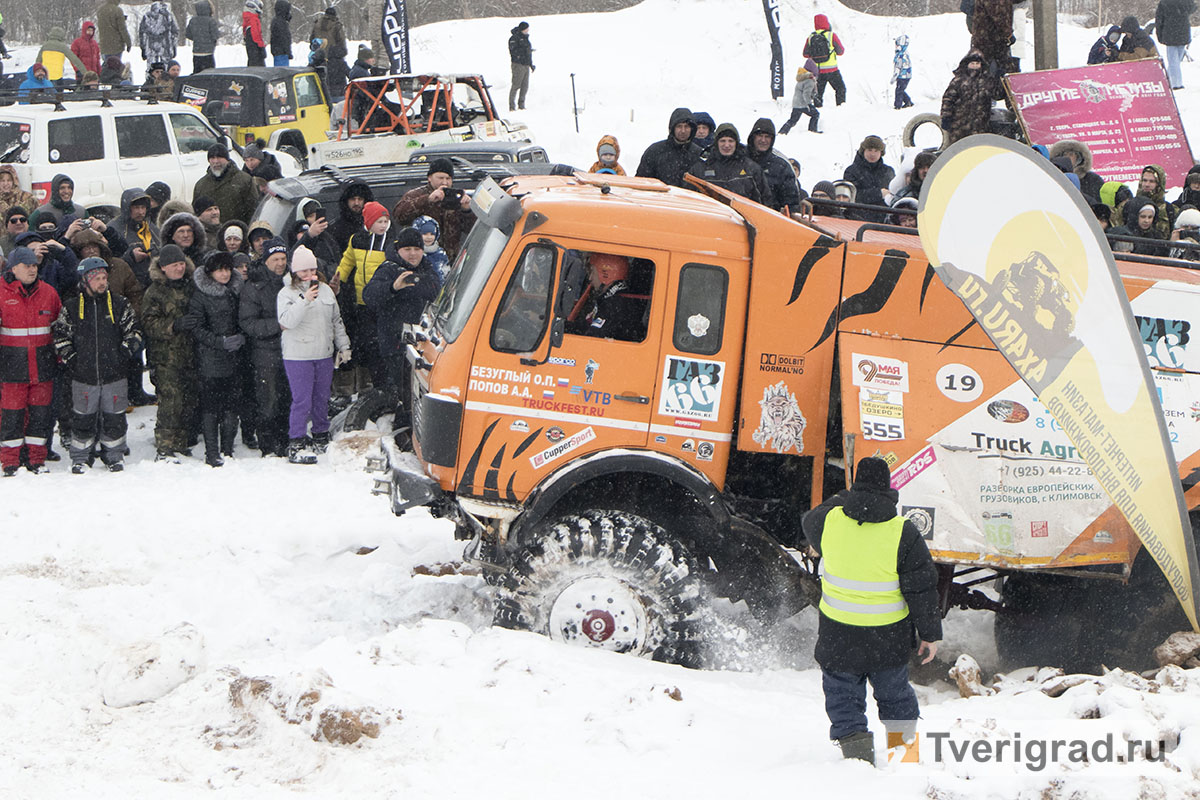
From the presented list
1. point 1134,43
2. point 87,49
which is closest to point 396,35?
point 87,49

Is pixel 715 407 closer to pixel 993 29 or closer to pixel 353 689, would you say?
pixel 353 689

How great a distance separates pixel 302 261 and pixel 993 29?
1078 centimetres

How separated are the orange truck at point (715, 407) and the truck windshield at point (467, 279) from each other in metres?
0.06

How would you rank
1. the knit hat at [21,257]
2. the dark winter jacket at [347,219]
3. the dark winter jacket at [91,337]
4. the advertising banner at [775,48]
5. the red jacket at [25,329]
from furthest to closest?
the advertising banner at [775,48] → the dark winter jacket at [347,219] → the dark winter jacket at [91,337] → the red jacket at [25,329] → the knit hat at [21,257]

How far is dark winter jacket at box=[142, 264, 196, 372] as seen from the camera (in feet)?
33.0

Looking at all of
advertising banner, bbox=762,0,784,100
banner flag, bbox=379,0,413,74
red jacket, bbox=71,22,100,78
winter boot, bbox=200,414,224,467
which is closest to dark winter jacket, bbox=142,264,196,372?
winter boot, bbox=200,414,224,467

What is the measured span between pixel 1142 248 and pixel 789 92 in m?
17.3

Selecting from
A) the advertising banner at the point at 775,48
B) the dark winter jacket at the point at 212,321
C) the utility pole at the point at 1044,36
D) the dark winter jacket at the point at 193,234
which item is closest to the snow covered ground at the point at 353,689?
the dark winter jacket at the point at 212,321

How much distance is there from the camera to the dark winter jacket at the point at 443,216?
447 inches

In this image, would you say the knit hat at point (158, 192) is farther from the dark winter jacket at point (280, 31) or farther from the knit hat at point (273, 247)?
the dark winter jacket at point (280, 31)

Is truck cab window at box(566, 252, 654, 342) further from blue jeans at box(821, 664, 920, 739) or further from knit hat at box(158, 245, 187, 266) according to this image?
knit hat at box(158, 245, 187, 266)

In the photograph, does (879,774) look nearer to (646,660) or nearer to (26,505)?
(646,660)

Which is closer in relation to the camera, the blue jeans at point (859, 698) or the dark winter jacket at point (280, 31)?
the blue jeans at point (859, 698)

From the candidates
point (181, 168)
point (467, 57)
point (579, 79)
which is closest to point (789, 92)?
point (579, 79)
